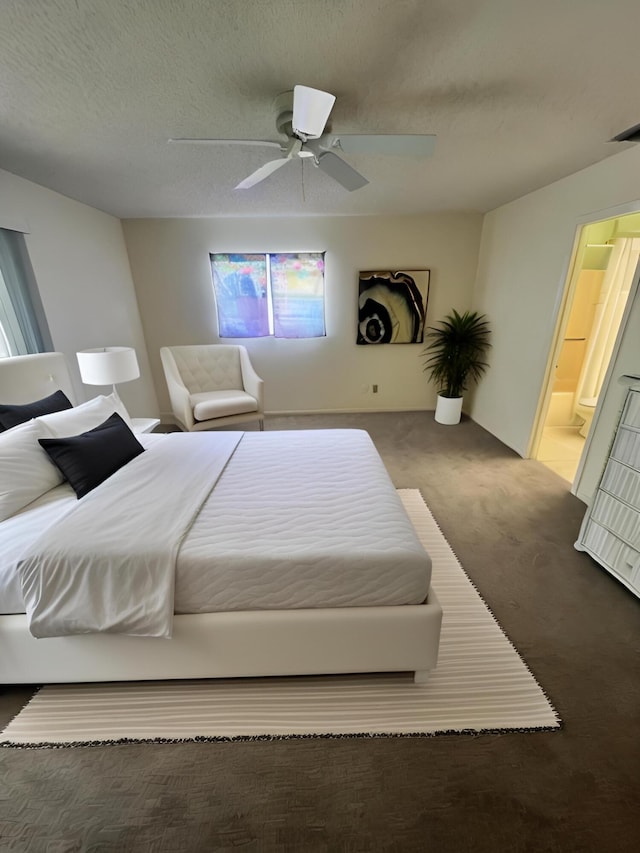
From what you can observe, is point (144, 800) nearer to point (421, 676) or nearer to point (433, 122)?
point (421, 676)

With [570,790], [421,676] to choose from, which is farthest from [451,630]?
[570,790]

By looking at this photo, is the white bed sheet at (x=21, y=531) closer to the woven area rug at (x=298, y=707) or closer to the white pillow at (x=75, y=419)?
the white pillow at (x=75, y=419)

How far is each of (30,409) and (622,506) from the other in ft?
11.1

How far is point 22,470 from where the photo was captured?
62.3 inches

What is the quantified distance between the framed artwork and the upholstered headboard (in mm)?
3058

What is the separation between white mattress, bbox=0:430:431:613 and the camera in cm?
126

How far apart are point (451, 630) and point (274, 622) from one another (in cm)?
91

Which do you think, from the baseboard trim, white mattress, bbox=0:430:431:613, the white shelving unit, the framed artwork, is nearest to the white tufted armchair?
the baseboard trim

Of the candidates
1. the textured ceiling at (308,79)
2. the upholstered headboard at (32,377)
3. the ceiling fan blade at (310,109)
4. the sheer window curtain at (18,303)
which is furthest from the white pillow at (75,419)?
the ceiling fan blade at (310,109)

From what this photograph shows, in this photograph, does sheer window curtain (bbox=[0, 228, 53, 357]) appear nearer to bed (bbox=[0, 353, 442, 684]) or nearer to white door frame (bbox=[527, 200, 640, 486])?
bed (bbox=[0, 353, 442, 684])

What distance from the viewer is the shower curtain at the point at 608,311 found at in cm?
340

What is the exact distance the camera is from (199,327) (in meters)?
4.16

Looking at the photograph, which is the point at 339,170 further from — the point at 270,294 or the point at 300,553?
the point at 270,294

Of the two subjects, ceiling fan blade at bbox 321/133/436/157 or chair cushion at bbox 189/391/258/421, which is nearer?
ceiling fan blade at bbox 321/133/436/157
